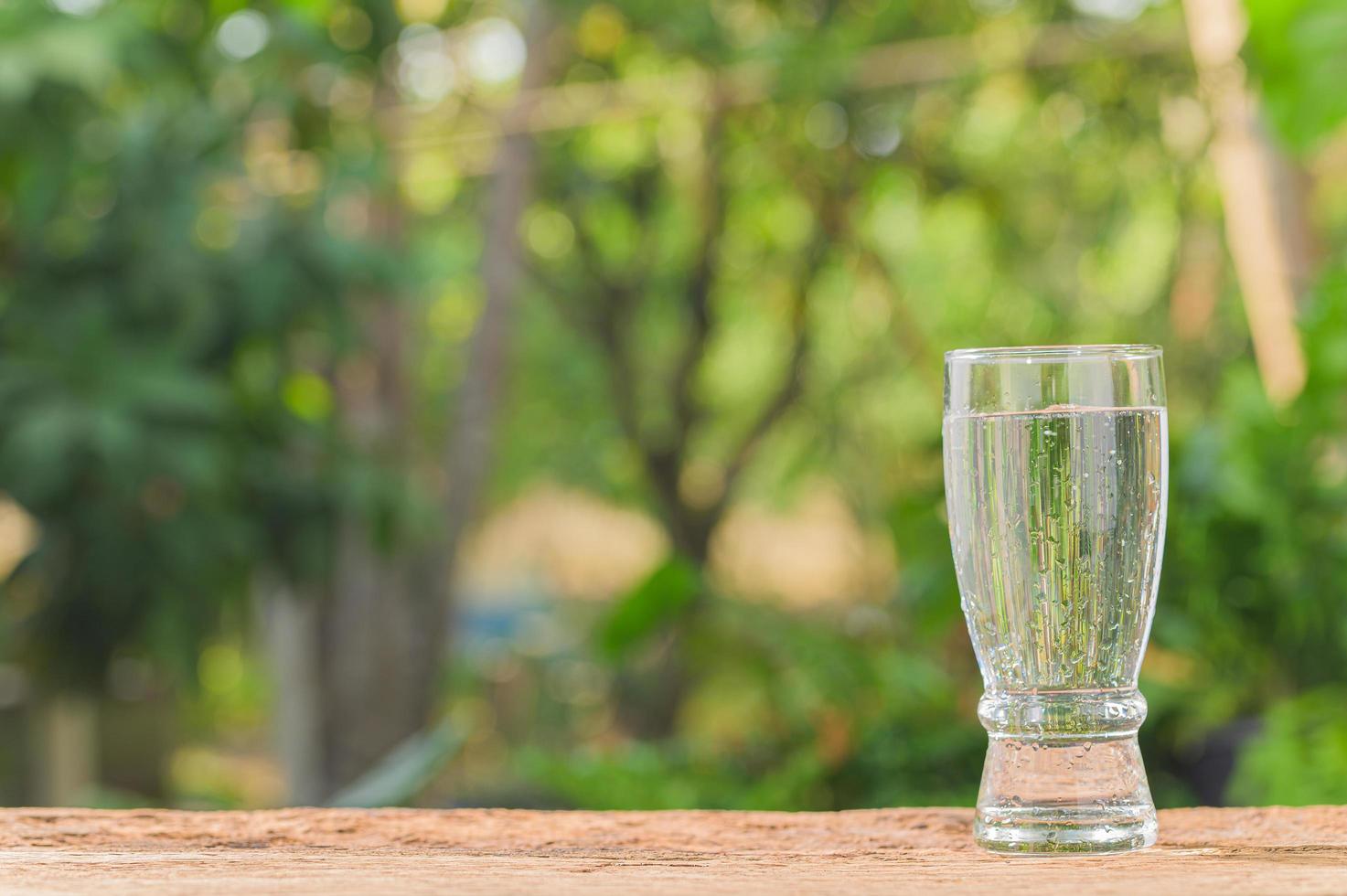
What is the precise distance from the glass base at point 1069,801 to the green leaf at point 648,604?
258 cm

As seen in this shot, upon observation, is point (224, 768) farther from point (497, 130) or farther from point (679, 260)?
point (497, 130)

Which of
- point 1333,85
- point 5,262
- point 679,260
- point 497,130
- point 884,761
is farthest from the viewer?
point 679,260

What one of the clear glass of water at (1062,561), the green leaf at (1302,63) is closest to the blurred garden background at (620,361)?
the green leaf at (1302,63)

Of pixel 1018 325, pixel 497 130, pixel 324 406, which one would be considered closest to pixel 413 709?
pixel 324 406

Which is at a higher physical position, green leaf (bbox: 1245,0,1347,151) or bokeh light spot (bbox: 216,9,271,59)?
bokeh light spot (bbox: 216,9,271,59)

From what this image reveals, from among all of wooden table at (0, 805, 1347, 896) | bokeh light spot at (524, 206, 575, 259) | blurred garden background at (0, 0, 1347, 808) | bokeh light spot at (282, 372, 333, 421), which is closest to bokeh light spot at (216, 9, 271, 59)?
blurred garden background at (0, 0, 1347, 808)

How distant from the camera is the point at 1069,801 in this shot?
71 centimetres

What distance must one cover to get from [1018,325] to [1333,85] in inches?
150

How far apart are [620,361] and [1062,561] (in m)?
7.14

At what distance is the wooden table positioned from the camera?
0.60m

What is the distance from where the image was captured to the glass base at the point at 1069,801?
704mm

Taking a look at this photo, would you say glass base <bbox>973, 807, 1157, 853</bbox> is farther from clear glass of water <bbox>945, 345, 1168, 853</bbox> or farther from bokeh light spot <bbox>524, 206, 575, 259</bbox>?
bokeh light spot <bbox>524, 206, 575, 259</bbox>

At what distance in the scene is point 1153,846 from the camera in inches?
28.5

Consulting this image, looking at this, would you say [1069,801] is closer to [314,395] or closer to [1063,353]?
[1063,353]
